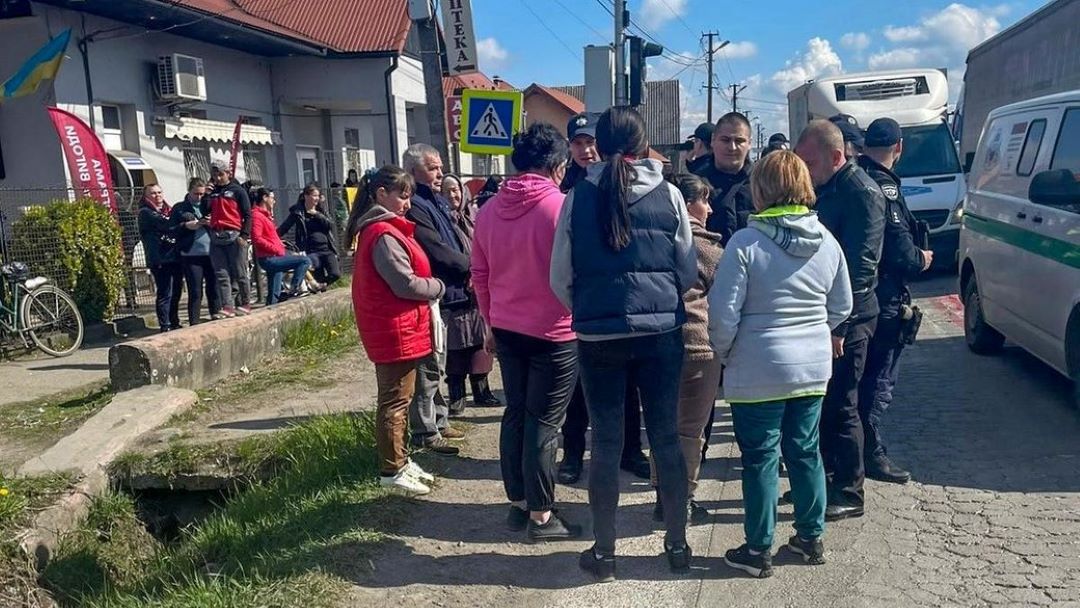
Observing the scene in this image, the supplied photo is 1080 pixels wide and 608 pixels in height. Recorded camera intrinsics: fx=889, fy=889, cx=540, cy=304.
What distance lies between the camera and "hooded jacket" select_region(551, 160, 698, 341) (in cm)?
362

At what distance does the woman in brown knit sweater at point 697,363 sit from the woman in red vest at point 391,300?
135 centimetres

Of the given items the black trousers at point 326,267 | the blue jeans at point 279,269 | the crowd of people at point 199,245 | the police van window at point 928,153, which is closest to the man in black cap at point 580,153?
the crowd of people at point 199,245

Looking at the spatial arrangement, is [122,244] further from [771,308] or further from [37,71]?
[771,308]

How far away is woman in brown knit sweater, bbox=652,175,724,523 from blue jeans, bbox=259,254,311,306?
7.83 m

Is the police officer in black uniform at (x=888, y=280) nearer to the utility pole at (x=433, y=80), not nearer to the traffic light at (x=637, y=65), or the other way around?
the utility pole at (x=433, y=80)

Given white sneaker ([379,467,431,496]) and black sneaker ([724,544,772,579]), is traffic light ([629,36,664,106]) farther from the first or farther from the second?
black sneaker ([724,544,772,579])

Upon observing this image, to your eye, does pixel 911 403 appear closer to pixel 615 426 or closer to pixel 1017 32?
pixel 615 426

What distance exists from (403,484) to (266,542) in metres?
0.78

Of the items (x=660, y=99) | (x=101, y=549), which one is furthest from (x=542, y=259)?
(x=660, y=99)

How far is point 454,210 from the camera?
253 inches

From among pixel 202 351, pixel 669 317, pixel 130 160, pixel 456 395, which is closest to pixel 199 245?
pixel 202 351

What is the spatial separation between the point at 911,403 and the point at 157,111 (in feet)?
40.3

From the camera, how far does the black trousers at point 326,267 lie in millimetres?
12016

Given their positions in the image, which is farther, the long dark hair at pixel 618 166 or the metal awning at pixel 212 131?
the metal awning at pixel 212 131
